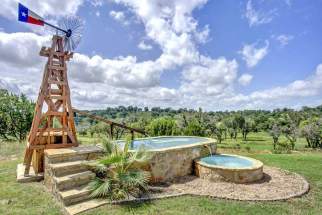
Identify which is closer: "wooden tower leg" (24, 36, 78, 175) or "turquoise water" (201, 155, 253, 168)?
"wooden tower leg" (24, 36, 78, 175)

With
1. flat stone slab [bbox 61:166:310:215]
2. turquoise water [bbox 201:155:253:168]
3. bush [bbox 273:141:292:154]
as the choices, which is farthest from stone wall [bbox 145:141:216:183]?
bush [bbox 273:141:292:154]

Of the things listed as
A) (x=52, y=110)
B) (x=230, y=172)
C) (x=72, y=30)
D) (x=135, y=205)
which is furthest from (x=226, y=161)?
(x=72, y=30)

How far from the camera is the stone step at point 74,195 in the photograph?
524 cm

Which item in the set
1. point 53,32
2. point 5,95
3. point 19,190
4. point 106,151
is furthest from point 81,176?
point 5,95

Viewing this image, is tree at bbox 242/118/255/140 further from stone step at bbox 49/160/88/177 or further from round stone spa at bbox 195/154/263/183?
stone step at bbox 49/160/88/177

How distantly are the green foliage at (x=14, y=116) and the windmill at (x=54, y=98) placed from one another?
14.3 meters

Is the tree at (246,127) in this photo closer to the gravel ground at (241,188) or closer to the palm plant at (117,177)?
the gravel ground at (241,188)

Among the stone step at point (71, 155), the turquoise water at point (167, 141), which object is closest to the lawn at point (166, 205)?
the stone step at point (71, 155)

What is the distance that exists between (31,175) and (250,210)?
22.2 ft

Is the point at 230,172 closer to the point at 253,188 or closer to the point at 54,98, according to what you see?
the point at 253,188

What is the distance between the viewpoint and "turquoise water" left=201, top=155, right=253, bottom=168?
328 inches

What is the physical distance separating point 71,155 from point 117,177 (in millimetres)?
1691

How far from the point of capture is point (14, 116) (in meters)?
19.3

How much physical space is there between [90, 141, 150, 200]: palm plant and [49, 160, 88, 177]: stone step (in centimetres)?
39
